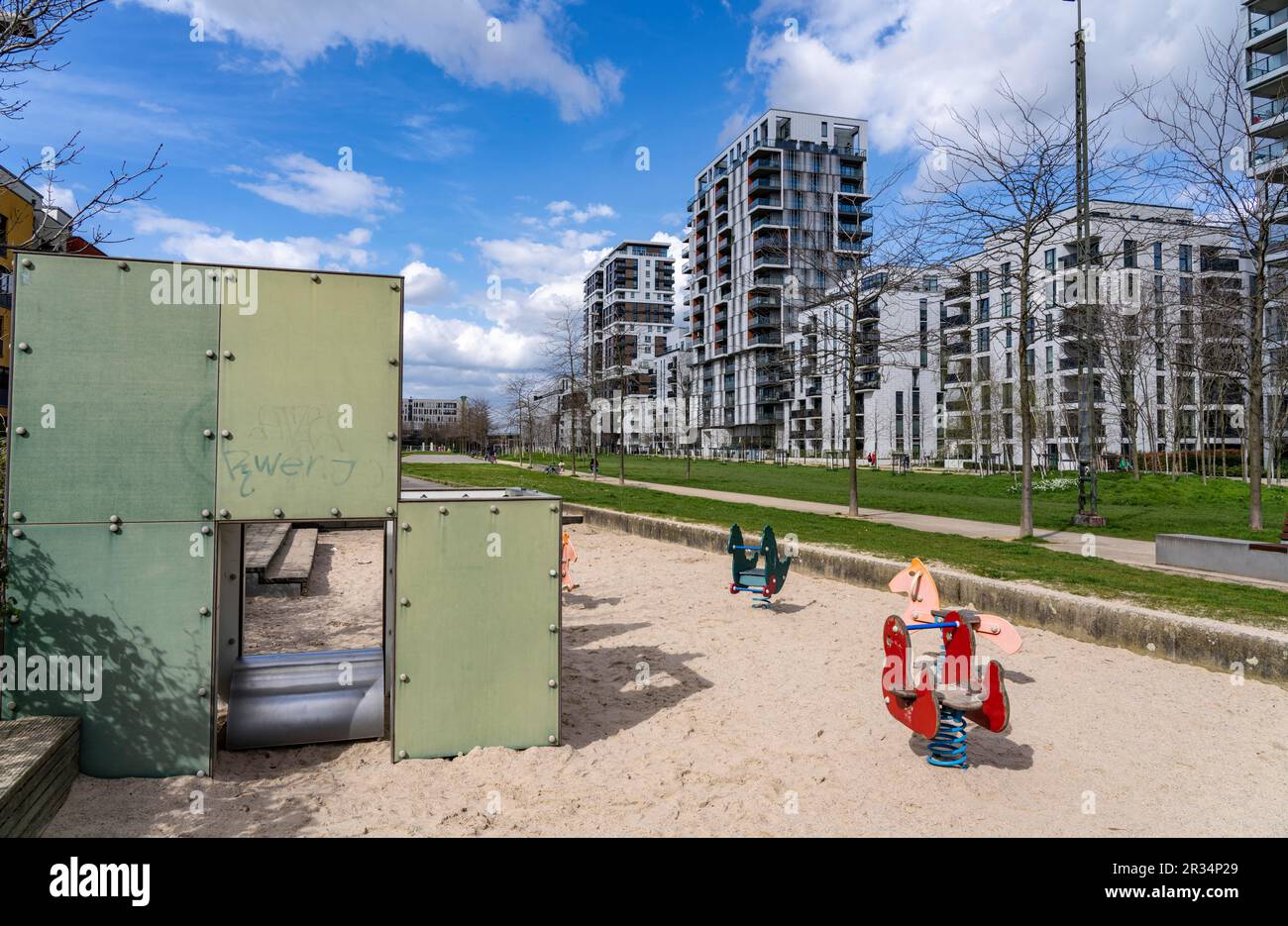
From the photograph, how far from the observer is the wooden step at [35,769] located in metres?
3.21

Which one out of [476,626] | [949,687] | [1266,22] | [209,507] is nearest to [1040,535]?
[949,687]

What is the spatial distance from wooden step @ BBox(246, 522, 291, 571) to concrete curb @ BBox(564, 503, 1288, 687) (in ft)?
24.2

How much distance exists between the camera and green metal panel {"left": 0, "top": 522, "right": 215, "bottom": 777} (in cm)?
405

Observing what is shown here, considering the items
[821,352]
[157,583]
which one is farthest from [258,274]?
[821,352]

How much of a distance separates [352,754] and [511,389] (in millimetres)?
44784

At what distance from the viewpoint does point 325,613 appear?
29.1ft

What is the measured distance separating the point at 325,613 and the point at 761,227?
79.2m

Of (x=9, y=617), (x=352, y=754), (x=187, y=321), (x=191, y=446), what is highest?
(x=187, y=321)

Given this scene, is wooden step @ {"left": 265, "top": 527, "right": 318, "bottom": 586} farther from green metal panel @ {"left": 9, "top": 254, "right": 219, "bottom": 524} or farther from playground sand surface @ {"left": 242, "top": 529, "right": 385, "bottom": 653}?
green metal panel @ {"left": 9, "top": 254, "right": 219, "bottom": 524}

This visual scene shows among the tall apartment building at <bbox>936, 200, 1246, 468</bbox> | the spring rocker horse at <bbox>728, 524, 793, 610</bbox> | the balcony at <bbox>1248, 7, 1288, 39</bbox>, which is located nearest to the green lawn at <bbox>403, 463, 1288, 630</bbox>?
the spring rocker horse at <bbox>728, 524, 793, 610</bbox>

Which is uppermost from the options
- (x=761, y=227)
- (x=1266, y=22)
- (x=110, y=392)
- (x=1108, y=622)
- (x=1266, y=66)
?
(x=761, y=227)

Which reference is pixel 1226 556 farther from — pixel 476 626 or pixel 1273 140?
pixel 1273 140
